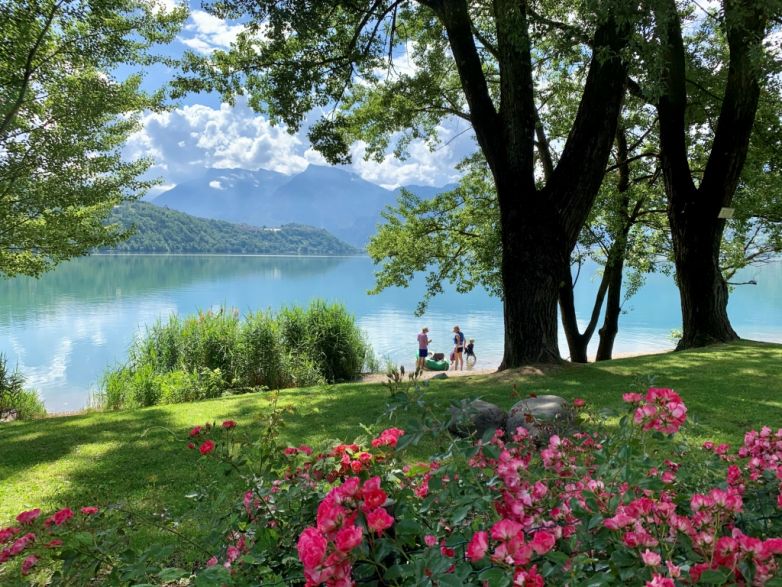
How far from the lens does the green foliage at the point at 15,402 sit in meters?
10.8

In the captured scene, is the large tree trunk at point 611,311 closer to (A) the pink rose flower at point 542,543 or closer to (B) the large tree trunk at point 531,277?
(B) the large tree trunk at point 531,277

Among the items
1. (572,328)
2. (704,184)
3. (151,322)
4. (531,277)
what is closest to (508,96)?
(531,277)

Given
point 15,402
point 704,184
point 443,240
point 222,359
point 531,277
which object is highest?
point 704,184

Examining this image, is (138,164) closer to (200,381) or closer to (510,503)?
(200,381)

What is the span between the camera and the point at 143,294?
5478 centimetres

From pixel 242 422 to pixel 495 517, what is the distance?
5174 millimetres

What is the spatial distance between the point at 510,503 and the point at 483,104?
7.85 metres

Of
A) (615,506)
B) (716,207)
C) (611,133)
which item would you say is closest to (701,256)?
(716,207)

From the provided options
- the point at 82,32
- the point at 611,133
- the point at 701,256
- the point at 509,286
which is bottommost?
the point at 509,286

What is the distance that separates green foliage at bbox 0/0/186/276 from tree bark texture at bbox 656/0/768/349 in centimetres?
1013

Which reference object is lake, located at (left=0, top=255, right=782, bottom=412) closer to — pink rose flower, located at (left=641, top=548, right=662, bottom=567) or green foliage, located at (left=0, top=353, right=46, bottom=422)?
green foliage, located at (left=0, top=353, right=46, bottom=422)

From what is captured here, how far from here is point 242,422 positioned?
6.14 m

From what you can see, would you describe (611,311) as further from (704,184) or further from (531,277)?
(531,277)

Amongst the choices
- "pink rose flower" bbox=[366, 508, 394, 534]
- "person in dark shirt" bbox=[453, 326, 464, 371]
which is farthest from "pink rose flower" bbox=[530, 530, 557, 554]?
"person in dark shirt" bbox=[453, 326, 464, 371]
